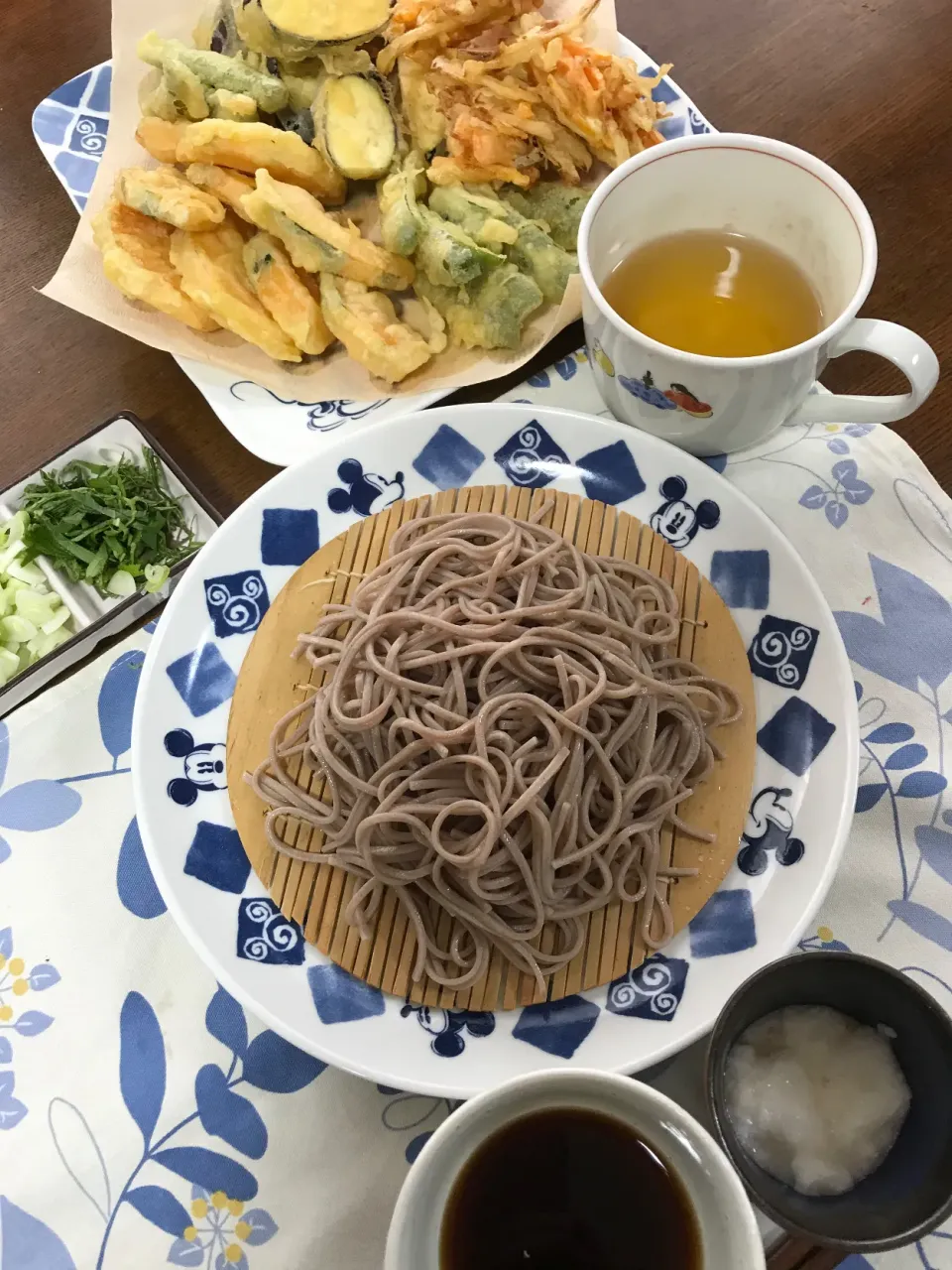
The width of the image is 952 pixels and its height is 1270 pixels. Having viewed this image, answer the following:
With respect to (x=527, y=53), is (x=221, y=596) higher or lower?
lower

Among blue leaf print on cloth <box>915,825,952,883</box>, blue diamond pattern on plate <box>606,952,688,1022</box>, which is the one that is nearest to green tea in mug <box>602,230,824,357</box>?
blue leaf print on cloth <box>915,825,952,883</box>

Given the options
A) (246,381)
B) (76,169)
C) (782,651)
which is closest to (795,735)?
(782,651)

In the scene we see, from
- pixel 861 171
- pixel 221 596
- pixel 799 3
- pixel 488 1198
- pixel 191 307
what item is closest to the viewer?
pixel 488 1198

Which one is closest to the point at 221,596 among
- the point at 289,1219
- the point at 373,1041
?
the point at 373,1041

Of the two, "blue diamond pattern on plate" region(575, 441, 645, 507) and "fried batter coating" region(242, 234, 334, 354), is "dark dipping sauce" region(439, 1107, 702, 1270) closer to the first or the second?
"blue diamond pattern on plate" region(575, 441, 645, 507)

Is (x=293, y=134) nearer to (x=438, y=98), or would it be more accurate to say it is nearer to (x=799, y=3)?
(x=438, y=98)

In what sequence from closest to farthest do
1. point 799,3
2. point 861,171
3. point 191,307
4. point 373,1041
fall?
point 373,1041
point 191,307
point 861,171
point 799,3

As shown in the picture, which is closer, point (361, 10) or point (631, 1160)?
point (631, 1160)
